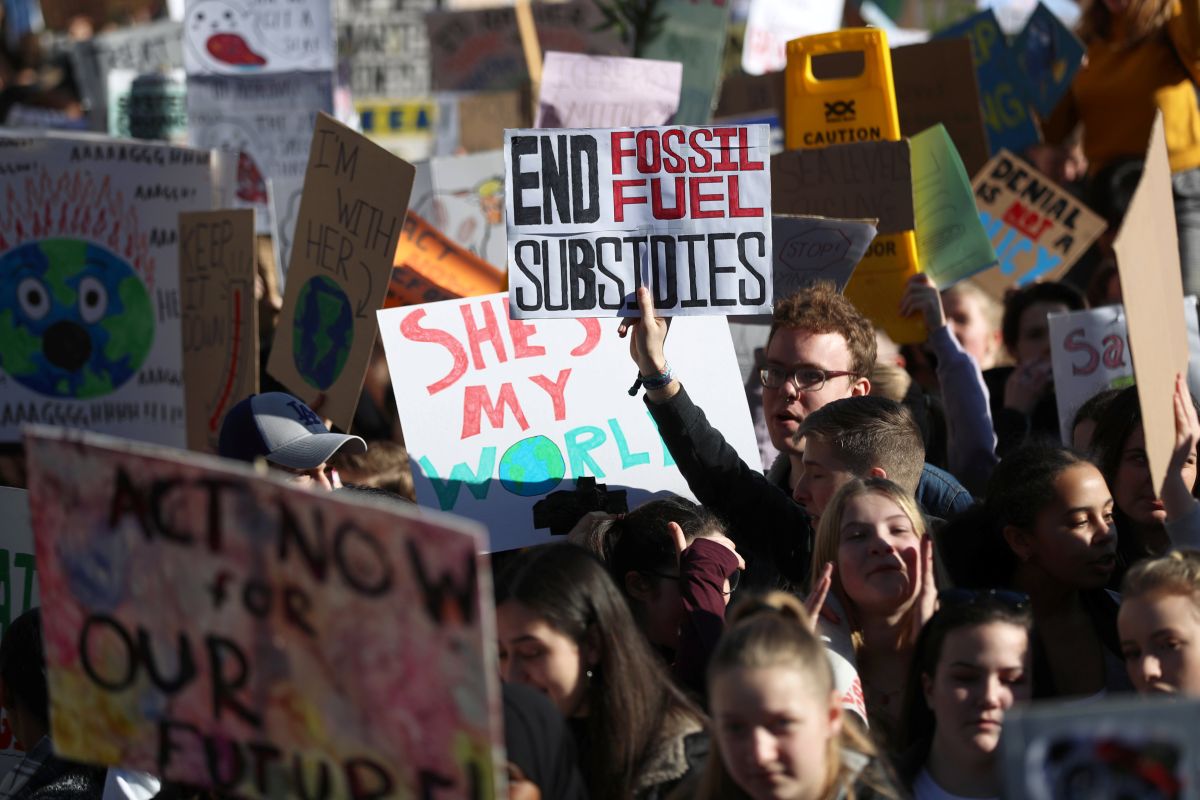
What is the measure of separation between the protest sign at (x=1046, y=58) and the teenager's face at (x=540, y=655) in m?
5.62

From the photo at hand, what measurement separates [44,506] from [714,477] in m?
1.87

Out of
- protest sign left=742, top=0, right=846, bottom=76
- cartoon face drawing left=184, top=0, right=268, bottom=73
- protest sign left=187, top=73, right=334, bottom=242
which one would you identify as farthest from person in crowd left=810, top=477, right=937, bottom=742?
protest sign left=742, top=0, right=846, bottom=76

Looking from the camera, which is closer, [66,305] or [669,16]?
[66,305]

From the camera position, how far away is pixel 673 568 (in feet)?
13.5

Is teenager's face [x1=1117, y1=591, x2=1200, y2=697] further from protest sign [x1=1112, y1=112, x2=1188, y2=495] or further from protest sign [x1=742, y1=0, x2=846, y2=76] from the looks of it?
protest sign [x1=742, y1=0, x2=846, y2=76]

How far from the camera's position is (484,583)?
2346 millimetres

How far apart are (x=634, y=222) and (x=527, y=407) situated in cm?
67

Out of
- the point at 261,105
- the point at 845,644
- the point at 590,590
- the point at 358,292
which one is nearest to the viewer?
the point at 590,590

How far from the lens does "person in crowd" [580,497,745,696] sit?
387cm

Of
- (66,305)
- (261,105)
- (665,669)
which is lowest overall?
(665,669)

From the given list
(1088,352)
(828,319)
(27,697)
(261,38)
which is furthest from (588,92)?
(27,697)

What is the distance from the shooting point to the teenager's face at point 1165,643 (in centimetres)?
321

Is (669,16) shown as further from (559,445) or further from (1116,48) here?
(559,445)

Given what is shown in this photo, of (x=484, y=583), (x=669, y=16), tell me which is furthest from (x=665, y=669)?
(x=669, y=16)
